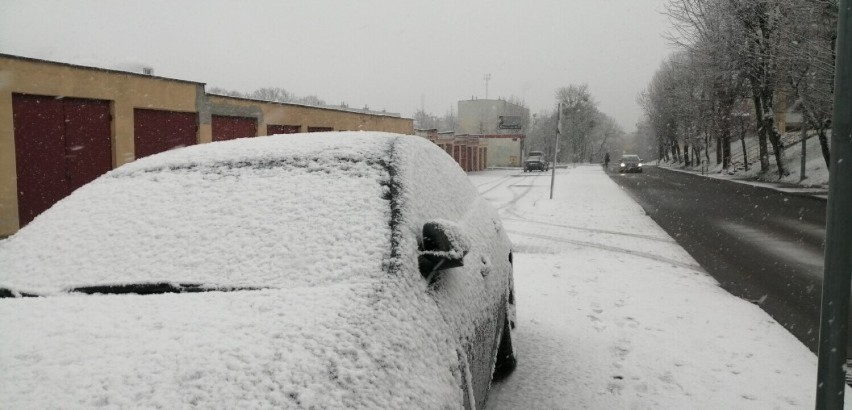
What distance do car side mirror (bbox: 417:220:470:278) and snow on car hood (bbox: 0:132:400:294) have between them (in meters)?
0.16

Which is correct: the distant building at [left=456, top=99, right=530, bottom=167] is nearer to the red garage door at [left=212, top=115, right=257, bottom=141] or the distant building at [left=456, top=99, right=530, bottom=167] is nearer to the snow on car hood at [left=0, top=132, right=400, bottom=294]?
the red garage door at [left=212, top=115, right=257, bottom=141]

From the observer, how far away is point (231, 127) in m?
19.4

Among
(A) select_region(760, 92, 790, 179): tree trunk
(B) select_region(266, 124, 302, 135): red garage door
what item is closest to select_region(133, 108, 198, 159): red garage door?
(B) select_region(266, 124, 302, 135): red garage door

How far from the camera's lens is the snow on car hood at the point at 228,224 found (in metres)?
2.21

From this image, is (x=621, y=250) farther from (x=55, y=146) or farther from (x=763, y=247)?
(x=55, y=146)

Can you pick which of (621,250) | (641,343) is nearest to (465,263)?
(641,343)

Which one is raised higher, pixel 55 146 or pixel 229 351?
pixel 55 146

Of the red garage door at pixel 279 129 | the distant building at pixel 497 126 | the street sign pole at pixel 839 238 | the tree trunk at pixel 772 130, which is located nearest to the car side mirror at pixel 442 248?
the street sign pole at pixel 839 238

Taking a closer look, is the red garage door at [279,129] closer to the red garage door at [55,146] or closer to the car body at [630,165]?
the red garage door at [55,146]

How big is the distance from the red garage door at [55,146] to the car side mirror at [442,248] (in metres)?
13.6

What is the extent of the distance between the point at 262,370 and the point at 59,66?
14528 millimetres

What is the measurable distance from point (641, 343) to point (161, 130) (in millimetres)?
15302

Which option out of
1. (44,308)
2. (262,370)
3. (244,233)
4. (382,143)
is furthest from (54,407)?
(382,143)

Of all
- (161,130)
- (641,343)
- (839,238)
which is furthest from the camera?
(161,130)
